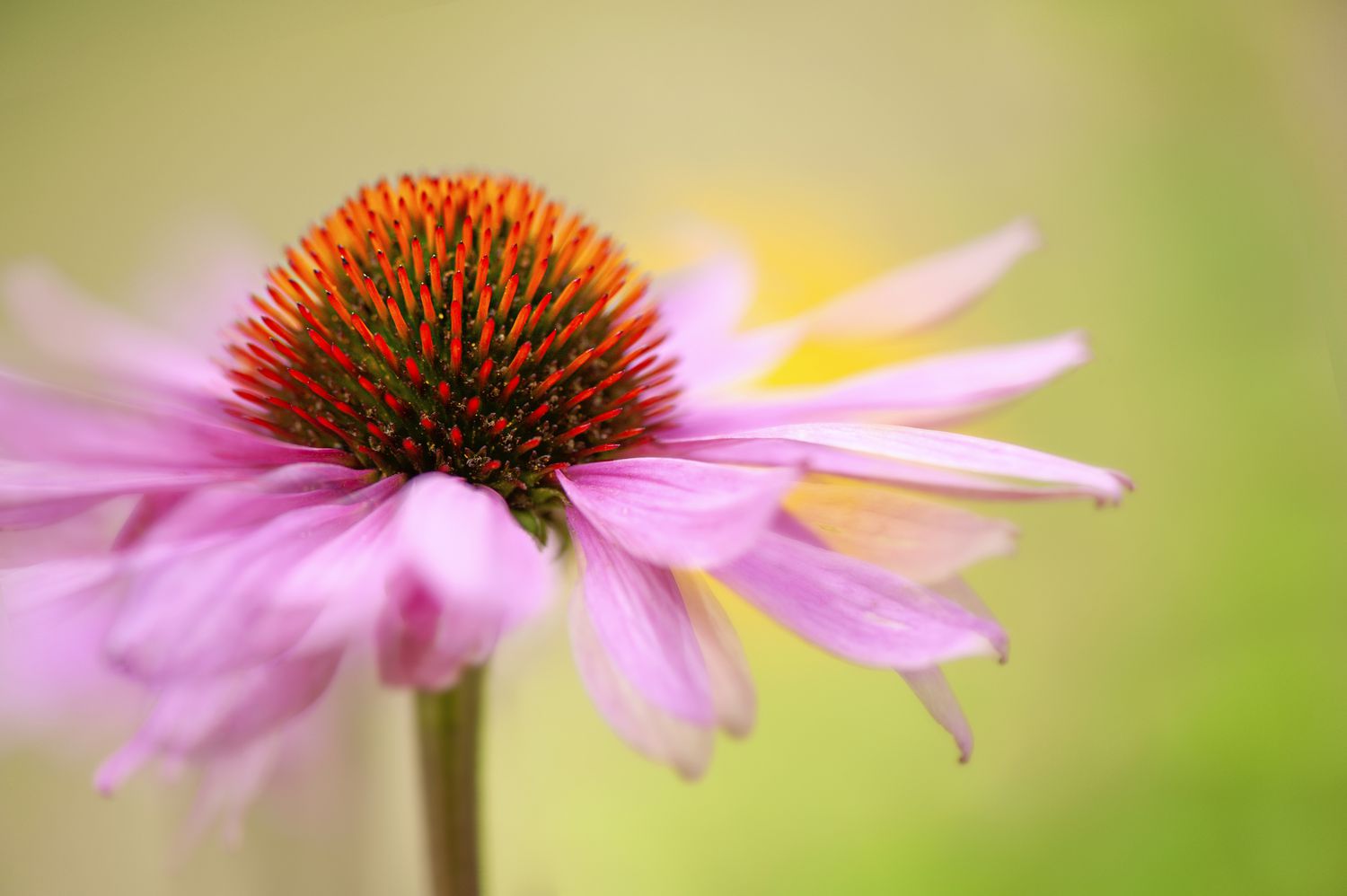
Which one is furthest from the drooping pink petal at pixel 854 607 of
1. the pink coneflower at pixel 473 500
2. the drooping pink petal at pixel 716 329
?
the drooping pink petal at pixel 716 329

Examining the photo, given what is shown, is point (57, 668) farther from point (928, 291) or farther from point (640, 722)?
point (928, 291)

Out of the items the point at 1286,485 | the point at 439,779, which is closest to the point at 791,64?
the point at 1286,485

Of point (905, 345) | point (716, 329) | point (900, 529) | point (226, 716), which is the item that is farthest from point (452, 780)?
point (905, 345)

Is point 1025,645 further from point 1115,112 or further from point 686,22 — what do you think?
point 686,22

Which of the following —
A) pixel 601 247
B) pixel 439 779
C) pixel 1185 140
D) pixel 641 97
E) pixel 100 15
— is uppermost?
pixel 1185 140

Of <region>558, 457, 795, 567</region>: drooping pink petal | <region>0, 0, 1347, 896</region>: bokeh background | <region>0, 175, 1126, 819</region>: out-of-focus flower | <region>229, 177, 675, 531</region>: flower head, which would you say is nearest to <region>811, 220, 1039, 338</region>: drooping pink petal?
<region>0, 175, 1126, 819</region>: out-of-focus flower

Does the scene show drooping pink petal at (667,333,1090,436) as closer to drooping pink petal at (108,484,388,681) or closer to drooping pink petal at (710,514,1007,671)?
drooping pink petal at (710,514,1007,671)

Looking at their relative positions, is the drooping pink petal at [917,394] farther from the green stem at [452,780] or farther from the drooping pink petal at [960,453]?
the green stem at [452,780]
